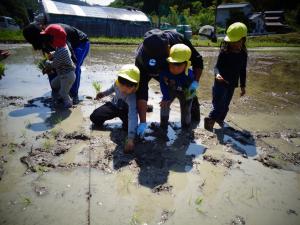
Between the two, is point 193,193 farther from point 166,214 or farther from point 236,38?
point 236,38

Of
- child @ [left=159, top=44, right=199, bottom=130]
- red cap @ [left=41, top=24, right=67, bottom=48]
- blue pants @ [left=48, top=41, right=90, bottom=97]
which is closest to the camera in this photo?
child @ [left=159, top=44, right=199, bottom=130]

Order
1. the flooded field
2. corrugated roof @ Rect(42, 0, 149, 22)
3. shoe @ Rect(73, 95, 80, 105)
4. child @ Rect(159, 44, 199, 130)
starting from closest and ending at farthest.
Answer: the flooded field
child @ Rect(159, 44, 199, 130)
shoe @ Rect(73, 95, 80, 105)
corrugated roof @ Rect(42, 0, 149, 22)

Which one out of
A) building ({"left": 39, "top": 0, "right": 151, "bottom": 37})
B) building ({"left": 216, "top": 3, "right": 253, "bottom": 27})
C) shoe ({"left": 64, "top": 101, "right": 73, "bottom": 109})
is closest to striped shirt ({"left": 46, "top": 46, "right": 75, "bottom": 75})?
shoe ({"left": 64, "top": 101, "right": 73, "bottom": 109})

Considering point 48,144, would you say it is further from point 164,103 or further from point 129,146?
point 164,103

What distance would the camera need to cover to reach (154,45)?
351 cm

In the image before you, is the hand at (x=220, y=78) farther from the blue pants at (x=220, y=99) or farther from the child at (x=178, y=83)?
the child at (x=178, y=83)

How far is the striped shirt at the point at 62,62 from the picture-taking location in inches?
195

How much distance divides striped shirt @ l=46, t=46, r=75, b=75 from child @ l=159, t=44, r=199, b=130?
1852mm

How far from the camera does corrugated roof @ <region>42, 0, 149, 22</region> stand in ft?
77.5

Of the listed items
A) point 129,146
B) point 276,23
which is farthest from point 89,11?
point 276,23

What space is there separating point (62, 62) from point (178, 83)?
2.12 m

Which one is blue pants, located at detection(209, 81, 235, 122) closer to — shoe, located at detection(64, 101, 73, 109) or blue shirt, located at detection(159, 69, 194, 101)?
blue shirt, located at detection(159, 69, 194, 101)

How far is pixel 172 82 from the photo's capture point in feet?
13.3

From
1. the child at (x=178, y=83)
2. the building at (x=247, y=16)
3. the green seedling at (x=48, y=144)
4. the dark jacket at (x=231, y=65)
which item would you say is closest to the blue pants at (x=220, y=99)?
the dark jacket at (x=231, y=65)
